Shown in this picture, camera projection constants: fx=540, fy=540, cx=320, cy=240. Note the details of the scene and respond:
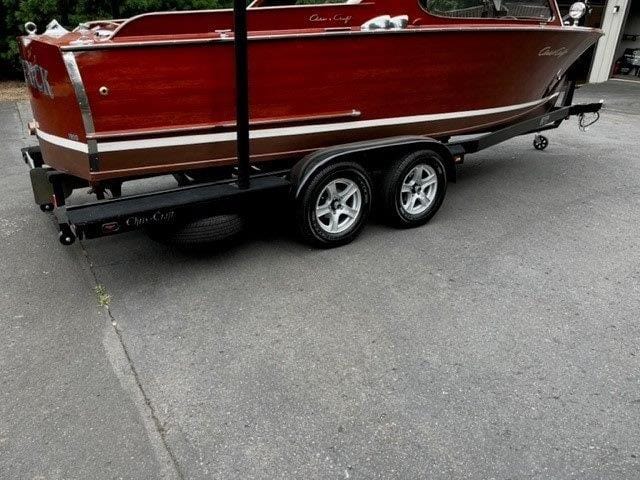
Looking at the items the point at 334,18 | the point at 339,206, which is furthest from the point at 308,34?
the point at 339,206

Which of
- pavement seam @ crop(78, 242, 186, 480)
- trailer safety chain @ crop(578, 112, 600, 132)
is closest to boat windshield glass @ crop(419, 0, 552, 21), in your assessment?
trailer safety chain @ crop(578, 112, 600, 132)

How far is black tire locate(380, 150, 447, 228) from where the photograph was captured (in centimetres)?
443

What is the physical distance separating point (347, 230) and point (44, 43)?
2450 mm

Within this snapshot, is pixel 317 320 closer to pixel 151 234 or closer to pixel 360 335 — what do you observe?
pixel 360 335

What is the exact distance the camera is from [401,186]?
177 inches

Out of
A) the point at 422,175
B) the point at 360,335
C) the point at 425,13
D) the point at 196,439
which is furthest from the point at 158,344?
the point at 425,13

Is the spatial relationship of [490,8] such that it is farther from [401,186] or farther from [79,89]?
[79,89]

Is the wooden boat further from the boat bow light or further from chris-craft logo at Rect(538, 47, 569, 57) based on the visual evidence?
the boat bow light

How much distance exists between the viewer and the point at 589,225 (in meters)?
4.86

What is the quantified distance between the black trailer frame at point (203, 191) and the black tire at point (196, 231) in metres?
0.07

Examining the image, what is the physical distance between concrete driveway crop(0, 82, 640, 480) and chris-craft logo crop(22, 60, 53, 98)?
1.27m

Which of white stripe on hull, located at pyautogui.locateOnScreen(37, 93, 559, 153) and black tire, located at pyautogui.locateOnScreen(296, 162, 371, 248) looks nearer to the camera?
white stripe on hull, located at pyautogui.locateOnScreen(37, 93, 559, 153)

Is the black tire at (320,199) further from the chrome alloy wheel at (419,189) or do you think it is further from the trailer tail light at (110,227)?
the trailer tail light at (110,227)

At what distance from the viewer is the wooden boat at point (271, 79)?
3.43m
